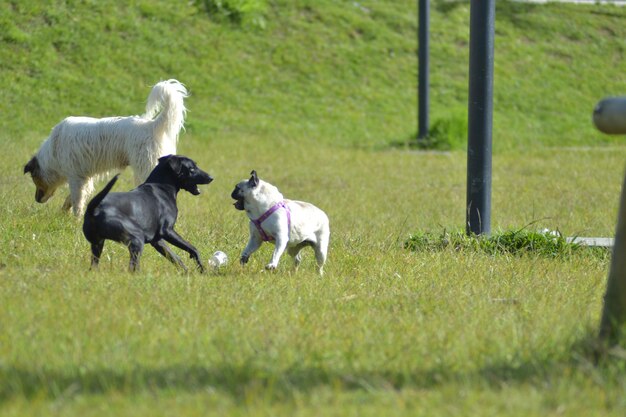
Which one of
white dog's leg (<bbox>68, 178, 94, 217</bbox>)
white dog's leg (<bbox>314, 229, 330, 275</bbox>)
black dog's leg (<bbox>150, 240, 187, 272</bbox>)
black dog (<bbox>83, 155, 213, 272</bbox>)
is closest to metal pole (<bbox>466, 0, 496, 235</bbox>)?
white dog's leg (<bbox>314, 229, 330, 275</bbox>)

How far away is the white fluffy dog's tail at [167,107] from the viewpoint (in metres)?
8.97

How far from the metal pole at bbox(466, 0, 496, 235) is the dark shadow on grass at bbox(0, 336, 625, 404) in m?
4.08

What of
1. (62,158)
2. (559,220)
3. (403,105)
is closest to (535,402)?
(62,158)

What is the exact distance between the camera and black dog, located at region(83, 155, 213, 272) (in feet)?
20.5

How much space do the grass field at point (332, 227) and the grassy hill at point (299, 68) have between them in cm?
6

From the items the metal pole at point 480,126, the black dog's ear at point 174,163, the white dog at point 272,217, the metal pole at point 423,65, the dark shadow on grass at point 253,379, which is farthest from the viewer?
the metal pole at point 423,65

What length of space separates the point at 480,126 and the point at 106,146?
365cm

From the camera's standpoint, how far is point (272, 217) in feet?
21.3

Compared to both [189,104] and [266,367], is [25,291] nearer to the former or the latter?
[266,367]

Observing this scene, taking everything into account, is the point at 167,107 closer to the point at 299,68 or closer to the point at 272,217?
the point at 272,217

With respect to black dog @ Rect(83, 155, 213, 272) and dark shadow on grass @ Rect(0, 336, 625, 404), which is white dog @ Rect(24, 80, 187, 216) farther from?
dark shadow on grass @ Rect(0, 336, 625, 404)

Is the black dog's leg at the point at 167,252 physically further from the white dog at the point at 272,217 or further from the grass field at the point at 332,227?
the white dog at the point at 272,217

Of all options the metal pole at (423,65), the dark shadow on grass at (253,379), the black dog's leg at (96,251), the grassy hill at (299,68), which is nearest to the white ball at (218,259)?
the black dog's leg at (96,251)

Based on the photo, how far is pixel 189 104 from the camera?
19.3 meters
